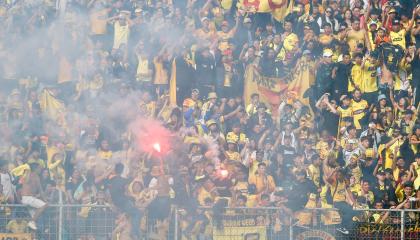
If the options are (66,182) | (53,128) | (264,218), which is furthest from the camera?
(53,128)

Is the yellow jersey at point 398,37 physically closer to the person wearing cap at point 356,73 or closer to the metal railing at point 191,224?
the person wearing cap at point 356,73

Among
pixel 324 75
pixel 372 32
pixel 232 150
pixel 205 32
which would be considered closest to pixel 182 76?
pixel 205 32

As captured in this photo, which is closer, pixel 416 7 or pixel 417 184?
pixel 417 184

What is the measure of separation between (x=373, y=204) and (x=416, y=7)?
160 inches

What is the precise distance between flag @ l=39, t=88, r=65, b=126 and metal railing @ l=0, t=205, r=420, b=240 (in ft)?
9.87

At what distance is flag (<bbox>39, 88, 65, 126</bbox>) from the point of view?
733 inches

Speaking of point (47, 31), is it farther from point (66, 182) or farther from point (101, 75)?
point (66, 182)

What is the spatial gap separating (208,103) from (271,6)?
2277 mm

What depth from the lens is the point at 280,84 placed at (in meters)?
19.3

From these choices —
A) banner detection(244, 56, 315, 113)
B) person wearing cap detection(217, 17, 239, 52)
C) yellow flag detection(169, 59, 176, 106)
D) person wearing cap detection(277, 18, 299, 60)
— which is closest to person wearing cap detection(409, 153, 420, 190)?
banner detection(244, 56, 315, 113)

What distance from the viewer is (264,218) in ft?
51.9

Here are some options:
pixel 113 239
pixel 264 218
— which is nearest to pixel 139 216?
pixel 113 239

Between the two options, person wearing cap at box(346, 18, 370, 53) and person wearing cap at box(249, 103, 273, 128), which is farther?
person wearing cap at box(346, 18, 370, 53)

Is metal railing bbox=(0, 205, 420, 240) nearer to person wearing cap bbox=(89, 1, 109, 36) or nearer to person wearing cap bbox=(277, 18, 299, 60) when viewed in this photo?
person wearing cap bbox=(277, 18, 299, 60)
